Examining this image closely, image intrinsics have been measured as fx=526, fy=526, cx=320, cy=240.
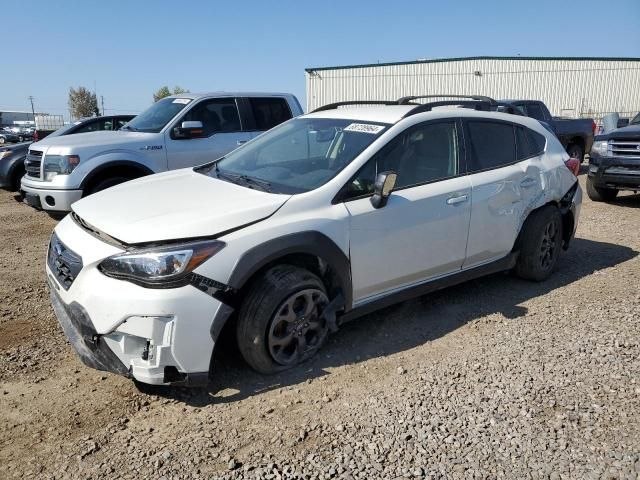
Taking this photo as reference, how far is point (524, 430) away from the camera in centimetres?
288

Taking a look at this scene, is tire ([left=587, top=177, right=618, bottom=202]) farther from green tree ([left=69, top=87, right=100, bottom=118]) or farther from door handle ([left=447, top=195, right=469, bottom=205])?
green tree ([left=69, top=87, right=100, bottom=118])

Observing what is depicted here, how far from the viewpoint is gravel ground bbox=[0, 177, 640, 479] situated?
2.60m

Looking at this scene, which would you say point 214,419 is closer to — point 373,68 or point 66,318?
point 66,318

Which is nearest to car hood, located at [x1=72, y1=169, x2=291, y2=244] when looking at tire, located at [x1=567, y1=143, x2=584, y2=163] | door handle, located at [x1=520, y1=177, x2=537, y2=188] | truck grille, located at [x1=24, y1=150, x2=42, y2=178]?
door handle, located at [x1=520, y1=177, x2=537, y2=188]

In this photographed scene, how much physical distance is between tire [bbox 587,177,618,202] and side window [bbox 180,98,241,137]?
6.44m

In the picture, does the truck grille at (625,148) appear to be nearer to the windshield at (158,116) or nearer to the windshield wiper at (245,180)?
the windshield at (158,116)

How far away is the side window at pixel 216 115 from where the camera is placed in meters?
7.71

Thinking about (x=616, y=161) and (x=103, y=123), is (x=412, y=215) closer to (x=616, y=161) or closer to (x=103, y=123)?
(x=616, y=161)

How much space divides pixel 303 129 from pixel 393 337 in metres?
1.86

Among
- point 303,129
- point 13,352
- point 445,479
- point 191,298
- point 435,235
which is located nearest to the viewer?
point 445,479

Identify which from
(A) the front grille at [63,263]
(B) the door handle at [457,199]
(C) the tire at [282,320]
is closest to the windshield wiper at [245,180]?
(C) the tire at [282,320]

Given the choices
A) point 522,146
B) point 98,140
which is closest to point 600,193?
point 522,146

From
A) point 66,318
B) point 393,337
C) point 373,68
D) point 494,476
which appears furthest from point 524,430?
point 373,68

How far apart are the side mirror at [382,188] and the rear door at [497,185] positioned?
102 centimetres
